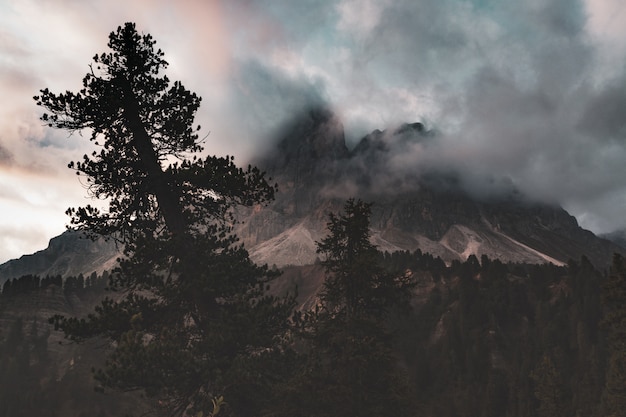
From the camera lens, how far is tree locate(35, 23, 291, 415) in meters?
16.5

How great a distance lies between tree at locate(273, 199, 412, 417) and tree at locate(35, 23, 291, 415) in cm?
211

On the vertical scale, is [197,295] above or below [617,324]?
above

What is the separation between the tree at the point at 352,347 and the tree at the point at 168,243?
83.1 inches

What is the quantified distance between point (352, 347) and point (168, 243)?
838 cm

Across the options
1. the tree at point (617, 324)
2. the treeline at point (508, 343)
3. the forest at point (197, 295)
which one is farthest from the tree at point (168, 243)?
the treeline at point (508, 343)

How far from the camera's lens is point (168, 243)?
17.2 metres

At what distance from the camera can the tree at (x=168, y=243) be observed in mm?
16531

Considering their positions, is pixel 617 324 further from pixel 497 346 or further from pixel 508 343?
pixel 508 343

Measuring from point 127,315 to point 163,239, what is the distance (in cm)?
293

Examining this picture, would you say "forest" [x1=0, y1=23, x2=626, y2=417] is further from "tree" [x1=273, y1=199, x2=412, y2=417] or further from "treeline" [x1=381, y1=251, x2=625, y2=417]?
"treeline" [x1=381, y1=251, x2=625, y2=417]

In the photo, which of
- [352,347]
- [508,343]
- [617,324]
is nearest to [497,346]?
[508,343]

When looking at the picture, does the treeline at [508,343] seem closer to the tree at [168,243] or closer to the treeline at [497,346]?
the treeline at [497,346]

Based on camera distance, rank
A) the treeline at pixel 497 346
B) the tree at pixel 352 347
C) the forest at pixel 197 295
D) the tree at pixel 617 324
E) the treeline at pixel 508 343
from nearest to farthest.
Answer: the forest at pixel 197 295
the tree at pixel 352 347
the tree at pixel 617 324
the treeline at pixel 497 346
the treeline at pixel 508 343

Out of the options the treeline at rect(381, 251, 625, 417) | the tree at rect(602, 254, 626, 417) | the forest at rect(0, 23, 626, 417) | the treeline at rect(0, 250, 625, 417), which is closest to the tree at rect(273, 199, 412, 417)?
the forest at rect(0, 23, 626, 417)
